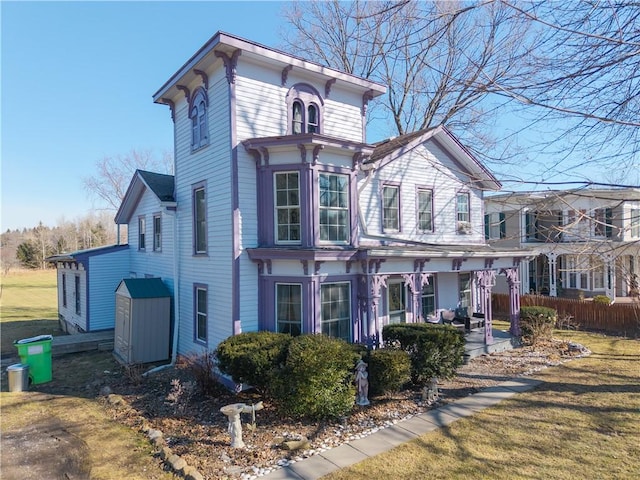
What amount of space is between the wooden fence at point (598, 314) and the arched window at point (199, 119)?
59.2ft

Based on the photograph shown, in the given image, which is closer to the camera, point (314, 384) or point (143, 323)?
point (314, 384)

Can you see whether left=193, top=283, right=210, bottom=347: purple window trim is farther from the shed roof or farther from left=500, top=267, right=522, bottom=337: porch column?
left=500, top=267, right=522, bottom=337: porch column

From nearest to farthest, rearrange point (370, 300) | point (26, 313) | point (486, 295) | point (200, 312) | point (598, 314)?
point (370, 300) → point (200, 312) → point (486, 295) → point (598, 314) → point (26, 313)

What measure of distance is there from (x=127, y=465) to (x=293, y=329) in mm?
4766

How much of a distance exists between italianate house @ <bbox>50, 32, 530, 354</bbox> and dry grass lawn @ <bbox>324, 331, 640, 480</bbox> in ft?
12.2

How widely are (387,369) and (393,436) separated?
1550mm

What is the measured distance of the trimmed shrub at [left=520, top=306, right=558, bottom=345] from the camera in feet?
46.8

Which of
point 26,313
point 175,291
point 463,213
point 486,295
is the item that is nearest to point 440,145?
point 463,213

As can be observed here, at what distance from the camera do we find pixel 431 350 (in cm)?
916

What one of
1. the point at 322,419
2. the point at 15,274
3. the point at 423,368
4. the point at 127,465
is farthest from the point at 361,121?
the point at 15,274

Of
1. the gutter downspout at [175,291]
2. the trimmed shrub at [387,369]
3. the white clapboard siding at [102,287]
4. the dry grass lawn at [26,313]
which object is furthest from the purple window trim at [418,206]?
the dry grass lawn at [26,313]

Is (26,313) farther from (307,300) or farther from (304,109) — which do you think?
(304,109)

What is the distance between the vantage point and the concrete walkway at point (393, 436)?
6031 mm

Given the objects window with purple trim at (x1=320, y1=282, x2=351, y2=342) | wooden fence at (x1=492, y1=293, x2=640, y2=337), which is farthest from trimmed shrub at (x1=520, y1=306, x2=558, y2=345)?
window with purple trim at (x1=320, y1=282, x2=351, y2=342)
